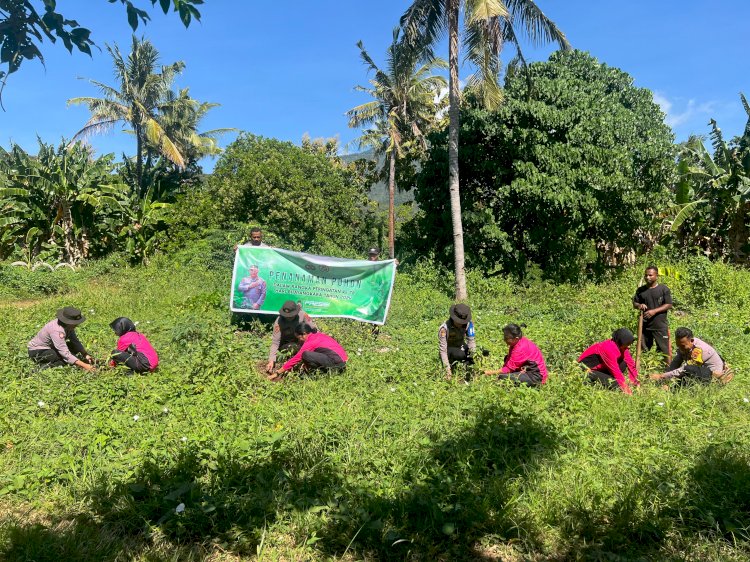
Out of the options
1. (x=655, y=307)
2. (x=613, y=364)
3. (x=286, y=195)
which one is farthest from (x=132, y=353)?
(x=286, y=195)

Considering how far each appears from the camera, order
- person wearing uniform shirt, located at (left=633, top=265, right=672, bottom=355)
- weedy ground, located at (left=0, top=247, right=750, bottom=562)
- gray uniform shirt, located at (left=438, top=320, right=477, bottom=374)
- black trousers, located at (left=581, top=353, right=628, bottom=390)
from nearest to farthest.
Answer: weedy ground, located at (left=0, top=247, right=750, bottom=562)
black trousers, located at (left=581, top=353, right=628, bottom=390)
gray uniform shirt, located at (left=438, top=320, right=477, bottom=374)
person wearing uniform shirt, located at (left=633, top=265, right=672, bottom=355)

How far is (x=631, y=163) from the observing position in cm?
1388

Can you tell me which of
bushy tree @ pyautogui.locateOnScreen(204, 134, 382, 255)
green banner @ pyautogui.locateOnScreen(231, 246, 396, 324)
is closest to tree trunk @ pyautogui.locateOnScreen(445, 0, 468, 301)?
green banner @ pyautogui.locateOnScreen(231, 246, 396, 324)

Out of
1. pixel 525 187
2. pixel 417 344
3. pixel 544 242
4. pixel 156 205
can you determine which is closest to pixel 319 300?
pixel 417 344

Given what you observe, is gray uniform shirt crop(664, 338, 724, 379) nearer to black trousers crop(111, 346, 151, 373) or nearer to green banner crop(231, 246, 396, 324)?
green banner crop(231, 246, 396, 324)

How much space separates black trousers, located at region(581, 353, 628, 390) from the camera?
5.57m

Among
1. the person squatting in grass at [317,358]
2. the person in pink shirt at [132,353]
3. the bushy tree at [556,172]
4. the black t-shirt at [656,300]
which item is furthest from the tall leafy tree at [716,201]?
the person in pink shirt at [132,353]

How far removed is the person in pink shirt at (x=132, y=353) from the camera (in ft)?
20.2

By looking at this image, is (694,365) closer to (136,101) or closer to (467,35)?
(467,35)

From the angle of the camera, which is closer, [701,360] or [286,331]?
[701,360]

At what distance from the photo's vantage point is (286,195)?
17.6m

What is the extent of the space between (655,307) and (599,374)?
207 cm

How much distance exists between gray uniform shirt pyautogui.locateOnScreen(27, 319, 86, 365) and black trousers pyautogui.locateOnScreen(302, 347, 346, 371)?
8.87 ft

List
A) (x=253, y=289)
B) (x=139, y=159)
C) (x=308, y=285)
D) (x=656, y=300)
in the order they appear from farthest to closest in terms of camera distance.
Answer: (x=139, y=159), (x=308, y=285), (x=253, y=289), (x=656, y=300)
